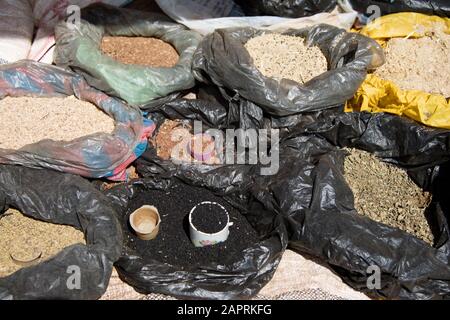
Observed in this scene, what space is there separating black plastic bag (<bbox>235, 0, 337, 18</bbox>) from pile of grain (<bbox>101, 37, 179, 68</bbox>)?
0.59 metres

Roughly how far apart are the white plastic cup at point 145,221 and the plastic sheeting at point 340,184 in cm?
26

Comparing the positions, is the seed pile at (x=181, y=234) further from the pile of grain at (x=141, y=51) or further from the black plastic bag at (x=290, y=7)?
the black plastic bag at (x=290, y=7)

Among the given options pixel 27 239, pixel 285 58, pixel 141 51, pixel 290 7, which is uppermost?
pixel 290 7

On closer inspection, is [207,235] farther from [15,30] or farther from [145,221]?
[15,30]

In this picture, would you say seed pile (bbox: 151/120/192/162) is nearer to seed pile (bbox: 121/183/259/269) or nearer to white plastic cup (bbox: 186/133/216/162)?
white plastic cup (bbox: 186/133/216/162)

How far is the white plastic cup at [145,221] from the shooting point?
8.82ft

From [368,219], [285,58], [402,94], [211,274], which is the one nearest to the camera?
[211,274]

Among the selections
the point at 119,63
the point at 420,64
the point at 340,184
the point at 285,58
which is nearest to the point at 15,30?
the point at 119,63

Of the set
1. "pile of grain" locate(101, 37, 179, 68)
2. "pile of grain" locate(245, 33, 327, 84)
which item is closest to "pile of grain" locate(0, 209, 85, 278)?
"pile of grain" locate(101, 37, 179, 68)

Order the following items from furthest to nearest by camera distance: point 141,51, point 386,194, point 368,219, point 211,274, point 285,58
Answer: point 141,51 → point 285,58 → point 386,194 → point 368,219 → point 211,274

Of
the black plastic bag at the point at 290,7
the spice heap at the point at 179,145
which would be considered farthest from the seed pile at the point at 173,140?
the black plastic bag at the point at 290,7

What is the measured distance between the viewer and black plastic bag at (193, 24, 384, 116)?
2908 mm

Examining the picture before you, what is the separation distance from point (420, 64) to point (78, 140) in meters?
1.99

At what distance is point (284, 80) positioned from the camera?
9.72 feet
